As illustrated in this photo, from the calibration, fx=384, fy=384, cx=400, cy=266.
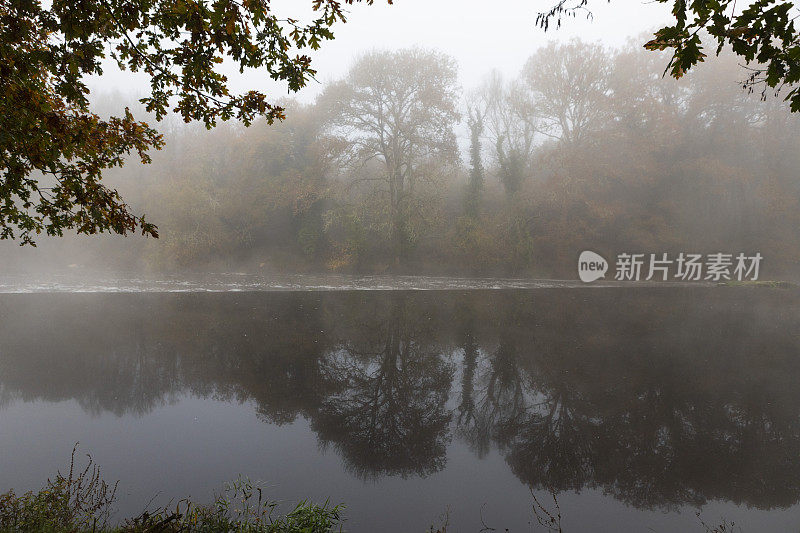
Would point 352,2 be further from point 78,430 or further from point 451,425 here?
point 78,430

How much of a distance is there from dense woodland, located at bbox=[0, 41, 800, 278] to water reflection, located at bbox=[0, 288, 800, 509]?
816cm

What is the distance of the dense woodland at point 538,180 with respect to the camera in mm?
21266

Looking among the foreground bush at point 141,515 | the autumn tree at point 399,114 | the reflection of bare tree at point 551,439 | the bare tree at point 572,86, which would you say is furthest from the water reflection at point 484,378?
the bare tree at point 572,86

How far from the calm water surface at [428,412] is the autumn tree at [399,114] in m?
11.4

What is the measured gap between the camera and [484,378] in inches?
315

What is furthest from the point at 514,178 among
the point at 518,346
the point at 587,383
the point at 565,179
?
the point at 587,383

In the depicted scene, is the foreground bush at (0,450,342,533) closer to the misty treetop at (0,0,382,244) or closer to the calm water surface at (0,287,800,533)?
the calm water surface at (0,287,800,533)

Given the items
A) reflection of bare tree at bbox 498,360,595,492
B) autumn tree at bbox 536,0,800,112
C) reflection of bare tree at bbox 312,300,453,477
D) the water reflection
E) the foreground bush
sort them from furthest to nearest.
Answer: reflection of bare tree at bbox 312,300,453,477, the water reflection, reflection of bare tree at bbox 498,360,595,492, the foreground bush, autumn tree at bbox 536,0,800,112

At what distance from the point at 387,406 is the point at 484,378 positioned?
2.28 metres

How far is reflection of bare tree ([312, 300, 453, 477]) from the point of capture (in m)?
5.40

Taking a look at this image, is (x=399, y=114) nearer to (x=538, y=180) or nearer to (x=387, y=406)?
(x=538, y=180)

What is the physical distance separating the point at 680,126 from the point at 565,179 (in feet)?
23.8

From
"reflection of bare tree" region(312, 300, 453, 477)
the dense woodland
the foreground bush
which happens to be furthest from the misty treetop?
the dense woodland

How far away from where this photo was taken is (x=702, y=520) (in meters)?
4.19
